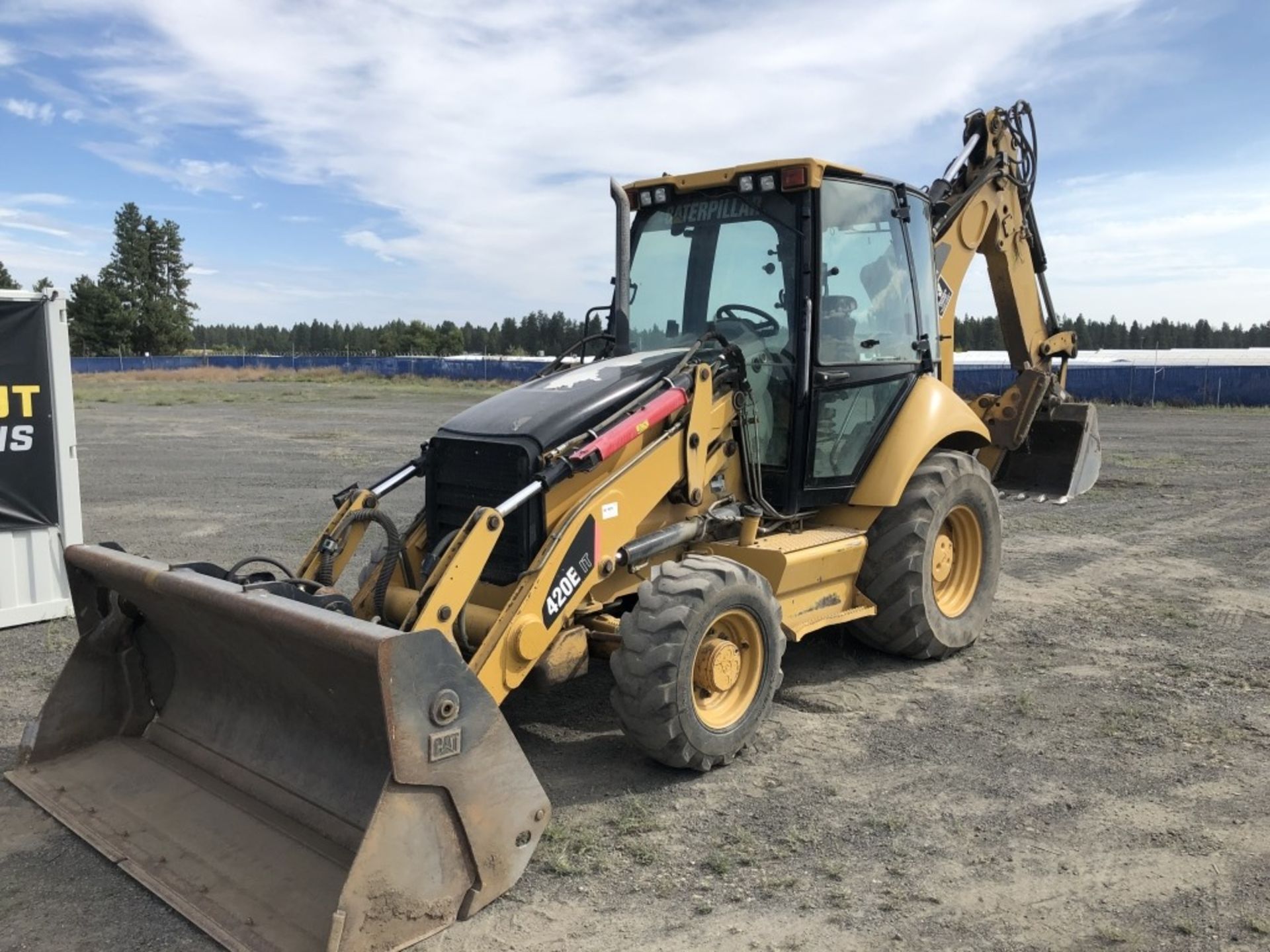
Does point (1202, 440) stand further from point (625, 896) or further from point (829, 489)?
point (625, 896)

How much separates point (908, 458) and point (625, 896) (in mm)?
3192

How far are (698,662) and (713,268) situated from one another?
94.4 inches

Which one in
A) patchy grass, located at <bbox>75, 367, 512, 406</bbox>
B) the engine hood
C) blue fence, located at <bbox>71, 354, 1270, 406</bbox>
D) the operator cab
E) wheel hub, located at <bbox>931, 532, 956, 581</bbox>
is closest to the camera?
the engine hood

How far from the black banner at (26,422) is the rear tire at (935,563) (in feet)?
18.7

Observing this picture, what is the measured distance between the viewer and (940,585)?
21.6 feet

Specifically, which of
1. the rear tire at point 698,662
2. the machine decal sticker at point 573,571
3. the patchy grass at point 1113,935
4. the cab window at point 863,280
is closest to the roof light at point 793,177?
the cab window at point 863,280

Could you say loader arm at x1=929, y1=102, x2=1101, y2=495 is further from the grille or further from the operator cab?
the grille

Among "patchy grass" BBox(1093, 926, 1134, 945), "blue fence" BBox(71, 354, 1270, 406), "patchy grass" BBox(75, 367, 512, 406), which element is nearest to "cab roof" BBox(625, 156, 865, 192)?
"patchy grass" BBox(1093, 926, 1134, 945)

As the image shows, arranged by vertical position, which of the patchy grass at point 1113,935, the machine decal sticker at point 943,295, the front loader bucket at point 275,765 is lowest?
the patchy grass at point 1113,935

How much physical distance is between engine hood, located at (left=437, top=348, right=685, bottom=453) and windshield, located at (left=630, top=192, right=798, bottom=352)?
42cm

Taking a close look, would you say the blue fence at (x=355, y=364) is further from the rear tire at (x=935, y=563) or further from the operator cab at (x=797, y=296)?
the operator cab at (x=797, y=296)

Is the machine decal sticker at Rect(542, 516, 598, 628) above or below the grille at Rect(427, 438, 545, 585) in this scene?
below

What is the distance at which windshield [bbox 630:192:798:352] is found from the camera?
18.5 feet

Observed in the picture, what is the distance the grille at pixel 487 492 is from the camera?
4.64m
